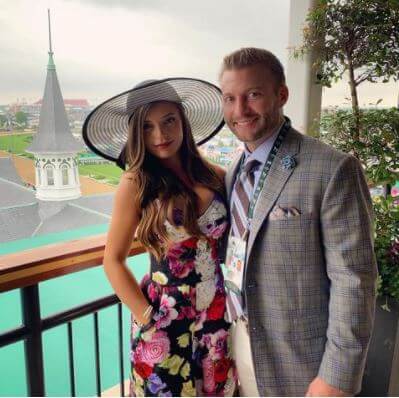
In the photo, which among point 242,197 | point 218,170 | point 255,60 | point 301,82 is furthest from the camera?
point 301,82

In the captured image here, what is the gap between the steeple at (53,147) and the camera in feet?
5.29

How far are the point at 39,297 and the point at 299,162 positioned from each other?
104cm

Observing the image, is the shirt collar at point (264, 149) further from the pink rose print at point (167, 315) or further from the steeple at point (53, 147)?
the steeple at point (53, 147)

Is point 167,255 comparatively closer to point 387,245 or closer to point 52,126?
point 52,126

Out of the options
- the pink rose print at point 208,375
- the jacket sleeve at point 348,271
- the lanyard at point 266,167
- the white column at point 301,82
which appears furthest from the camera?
the white column at point 301,82

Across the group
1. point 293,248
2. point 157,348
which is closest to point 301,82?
point 293,248

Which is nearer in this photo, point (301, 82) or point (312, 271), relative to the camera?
point (312, 271)

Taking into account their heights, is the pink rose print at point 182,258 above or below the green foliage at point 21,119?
below

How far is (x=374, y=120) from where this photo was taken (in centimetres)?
194

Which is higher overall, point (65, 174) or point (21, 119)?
point (21, 119)

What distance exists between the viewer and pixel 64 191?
5.52 feet

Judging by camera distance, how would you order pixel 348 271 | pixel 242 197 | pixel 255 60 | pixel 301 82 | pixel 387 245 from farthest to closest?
pixel 301 82 → pixel 387 245 → pixel 242 197 → pixel 255 60 → pixel 348 271

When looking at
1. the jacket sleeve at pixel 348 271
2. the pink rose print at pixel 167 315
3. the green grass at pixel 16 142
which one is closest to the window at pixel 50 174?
the green grass at pixel 16 142

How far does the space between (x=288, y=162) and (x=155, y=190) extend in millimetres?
472
